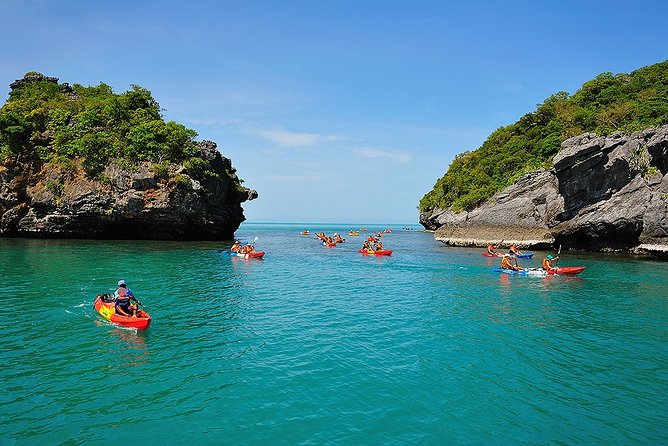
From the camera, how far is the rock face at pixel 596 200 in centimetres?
3853

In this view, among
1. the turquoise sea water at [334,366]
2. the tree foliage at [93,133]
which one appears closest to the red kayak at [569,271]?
the turquoise sea water at [334,366]

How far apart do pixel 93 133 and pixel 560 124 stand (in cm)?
6708

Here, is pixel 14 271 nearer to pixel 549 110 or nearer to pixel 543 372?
pixel 543 372

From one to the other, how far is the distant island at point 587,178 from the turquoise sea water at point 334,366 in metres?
19.3

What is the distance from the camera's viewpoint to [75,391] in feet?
32.6

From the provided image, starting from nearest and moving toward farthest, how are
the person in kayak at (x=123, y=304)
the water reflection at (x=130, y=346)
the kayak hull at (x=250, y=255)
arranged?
1. the water reflection at (x=130, y=346)
2. the person in kayak at (x=123, y=304)
3. the kayak hull at (x=250, y=255)

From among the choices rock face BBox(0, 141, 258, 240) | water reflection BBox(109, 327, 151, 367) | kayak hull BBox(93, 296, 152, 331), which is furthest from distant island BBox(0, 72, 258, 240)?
water reflection BBox(109, 327, 151, 367)

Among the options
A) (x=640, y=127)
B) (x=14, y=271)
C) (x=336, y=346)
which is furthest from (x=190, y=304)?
(x=640, y=127)

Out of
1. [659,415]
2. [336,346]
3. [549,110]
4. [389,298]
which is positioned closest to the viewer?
[659,415]

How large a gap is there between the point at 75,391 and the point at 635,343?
17715 millimetres

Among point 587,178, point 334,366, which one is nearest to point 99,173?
point 334,366

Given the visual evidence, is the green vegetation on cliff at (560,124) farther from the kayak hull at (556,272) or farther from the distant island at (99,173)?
the distant island at (99,173)

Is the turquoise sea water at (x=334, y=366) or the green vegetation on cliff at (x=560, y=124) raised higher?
the green vegetation on cliff at (x=560, y=124)

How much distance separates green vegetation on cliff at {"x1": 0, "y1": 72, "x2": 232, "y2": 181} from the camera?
50250 millimetres
